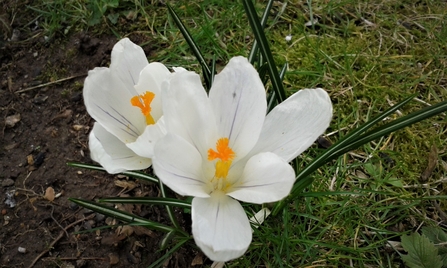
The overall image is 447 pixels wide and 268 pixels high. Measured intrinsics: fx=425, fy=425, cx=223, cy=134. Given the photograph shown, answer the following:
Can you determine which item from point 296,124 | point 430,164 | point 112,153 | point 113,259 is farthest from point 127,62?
point 430,164

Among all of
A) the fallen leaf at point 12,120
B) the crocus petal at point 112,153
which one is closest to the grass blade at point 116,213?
the crocus petal at point 112,153

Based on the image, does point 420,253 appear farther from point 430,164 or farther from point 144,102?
point 144,102

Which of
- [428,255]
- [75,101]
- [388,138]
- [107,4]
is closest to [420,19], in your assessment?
[388,138]

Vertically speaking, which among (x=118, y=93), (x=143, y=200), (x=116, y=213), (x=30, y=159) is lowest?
(x=30, y=159)

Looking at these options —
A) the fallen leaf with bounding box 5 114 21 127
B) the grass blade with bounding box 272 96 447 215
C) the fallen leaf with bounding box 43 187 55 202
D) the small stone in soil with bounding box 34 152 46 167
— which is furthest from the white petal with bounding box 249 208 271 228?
the fallen leaf with bounding box 5 114 21 127

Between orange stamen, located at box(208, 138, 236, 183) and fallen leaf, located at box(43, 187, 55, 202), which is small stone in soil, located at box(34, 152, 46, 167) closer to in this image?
fallen leaf, located at box(43, 187, 55, 202)

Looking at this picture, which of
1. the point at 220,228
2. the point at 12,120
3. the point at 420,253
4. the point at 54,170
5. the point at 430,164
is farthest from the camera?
the point at 12,120
